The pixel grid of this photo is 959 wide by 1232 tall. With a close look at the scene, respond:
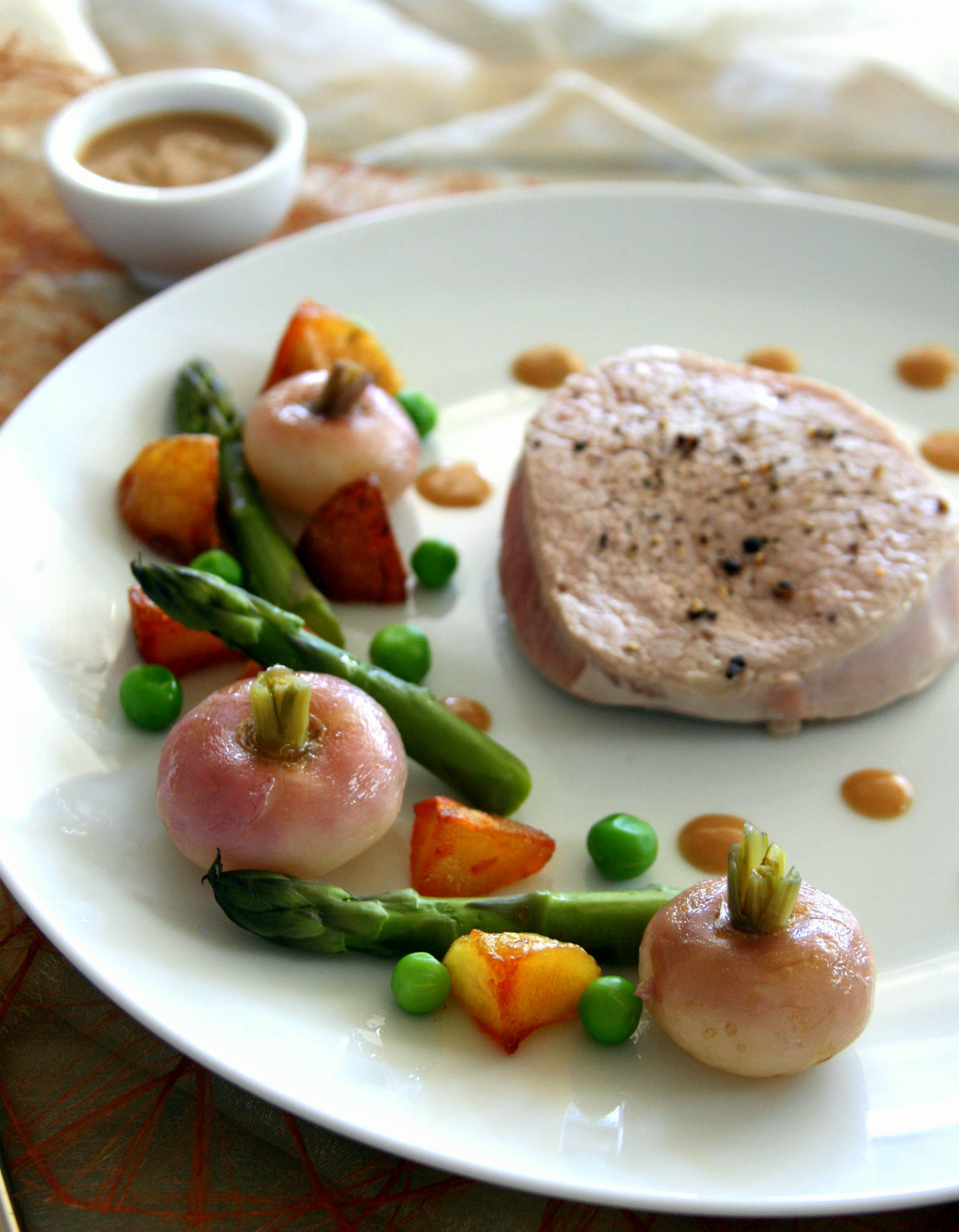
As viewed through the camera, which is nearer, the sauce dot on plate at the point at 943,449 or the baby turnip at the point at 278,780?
the baby turnip at the point at 278,780

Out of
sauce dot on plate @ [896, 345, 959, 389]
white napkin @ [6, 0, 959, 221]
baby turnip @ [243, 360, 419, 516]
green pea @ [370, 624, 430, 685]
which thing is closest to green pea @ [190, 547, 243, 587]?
baby turnip @ [243, 360, 419, 516]

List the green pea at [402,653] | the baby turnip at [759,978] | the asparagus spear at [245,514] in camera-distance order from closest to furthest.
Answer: the baby turnip at [759,978] < the green pea at [402,653] < the asparagus spear at [245,514]

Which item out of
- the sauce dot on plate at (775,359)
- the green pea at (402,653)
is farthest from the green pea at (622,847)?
the sauce dot on plate at (775,359)

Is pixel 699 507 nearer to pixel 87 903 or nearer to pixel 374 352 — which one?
pixel 374 352

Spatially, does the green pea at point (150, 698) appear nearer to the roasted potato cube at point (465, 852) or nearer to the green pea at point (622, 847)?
the roasted potato cube at point (465, 852)

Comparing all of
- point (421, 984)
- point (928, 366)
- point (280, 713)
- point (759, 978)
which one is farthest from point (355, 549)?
point (928, 366)

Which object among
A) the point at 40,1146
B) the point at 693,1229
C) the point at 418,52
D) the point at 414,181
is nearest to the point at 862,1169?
the point at 693,1229

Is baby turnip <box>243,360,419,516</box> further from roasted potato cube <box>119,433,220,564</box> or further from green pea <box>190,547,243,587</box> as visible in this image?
green pea <box>190,547,243,587</box>
